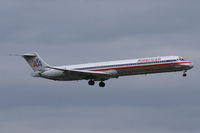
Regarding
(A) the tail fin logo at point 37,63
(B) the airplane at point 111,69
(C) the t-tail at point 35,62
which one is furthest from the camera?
(A) the tail fin logo at point 37,63

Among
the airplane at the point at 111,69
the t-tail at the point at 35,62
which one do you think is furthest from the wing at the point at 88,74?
the t-tail at the point at 35,62

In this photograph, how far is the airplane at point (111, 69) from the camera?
82750 millimetres

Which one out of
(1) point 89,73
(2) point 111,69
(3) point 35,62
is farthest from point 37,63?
(2) point 111,69

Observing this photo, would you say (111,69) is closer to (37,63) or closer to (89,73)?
(89,73)

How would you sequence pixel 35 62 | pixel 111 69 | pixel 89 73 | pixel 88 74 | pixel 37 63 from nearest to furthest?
pixel 111 69
pixel 89 73
pixel 88 74
pixel 37 63
pixel 35 62

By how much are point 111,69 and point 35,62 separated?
52.0 ft

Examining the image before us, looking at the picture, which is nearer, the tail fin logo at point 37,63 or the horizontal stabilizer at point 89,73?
the horizontal stabilizer at point 89,73

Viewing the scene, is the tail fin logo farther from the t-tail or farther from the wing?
the wing

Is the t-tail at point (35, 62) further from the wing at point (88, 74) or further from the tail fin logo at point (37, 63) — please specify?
the wing at point (88, 74)

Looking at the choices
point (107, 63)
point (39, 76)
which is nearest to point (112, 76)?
point (107, 63)

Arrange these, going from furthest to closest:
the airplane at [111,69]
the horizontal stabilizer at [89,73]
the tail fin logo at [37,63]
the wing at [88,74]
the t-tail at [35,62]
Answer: the tail fin logo at [37,63] → the t-tail at [35,62] → the wing at [88,74] → the horizontal stabilizer at [89,73] → the airplane at [111,69]

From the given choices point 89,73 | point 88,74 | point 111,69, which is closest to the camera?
point 111,69

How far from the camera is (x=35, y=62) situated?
94125 mm

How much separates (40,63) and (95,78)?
37.2ft
